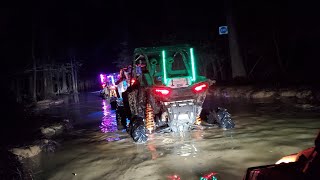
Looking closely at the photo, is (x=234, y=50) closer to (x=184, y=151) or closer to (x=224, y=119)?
(x=224, y=119)

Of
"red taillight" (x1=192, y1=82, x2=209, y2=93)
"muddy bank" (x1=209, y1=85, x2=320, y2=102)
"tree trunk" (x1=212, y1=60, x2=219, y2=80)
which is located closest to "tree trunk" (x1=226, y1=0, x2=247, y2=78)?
"muddy bank" (x1=209, y1=85, x2=320, y2=102)

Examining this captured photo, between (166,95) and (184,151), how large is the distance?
5.36 ft

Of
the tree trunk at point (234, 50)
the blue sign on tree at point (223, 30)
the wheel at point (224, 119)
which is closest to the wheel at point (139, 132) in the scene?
the wheel at point (224, 119)

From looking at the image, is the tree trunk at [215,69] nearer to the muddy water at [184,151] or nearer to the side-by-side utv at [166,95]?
the muddy water at [184,151]

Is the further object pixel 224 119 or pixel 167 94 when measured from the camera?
pixel 224 119

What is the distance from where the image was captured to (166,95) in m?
8.23

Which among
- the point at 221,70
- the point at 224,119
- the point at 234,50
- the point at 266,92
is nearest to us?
the point at 224,119

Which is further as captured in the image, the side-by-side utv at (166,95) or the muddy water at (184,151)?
the side-by-side utv at (166,95)

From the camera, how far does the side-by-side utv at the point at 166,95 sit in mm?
8422

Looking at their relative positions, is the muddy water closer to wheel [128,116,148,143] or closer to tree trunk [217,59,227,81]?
wheel [128,116,148,143]

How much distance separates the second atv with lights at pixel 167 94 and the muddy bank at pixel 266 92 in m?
7.29

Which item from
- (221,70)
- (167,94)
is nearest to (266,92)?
(167,94)

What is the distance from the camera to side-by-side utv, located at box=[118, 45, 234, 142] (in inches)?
332

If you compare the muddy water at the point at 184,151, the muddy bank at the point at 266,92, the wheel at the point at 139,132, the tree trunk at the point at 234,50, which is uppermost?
the tree trunk at the point at 234,50
